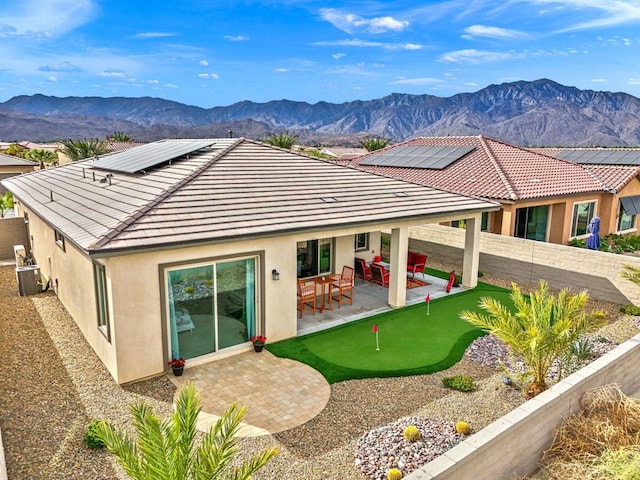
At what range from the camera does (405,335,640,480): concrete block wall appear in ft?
20.2

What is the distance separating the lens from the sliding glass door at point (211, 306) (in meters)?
10.5

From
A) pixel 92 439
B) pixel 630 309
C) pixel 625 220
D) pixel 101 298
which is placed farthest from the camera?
pixel 625 220

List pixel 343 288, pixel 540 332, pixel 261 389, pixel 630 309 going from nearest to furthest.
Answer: pixel 540 332 < pixel 261 389 < pixel 630 309 < pixel 343 288

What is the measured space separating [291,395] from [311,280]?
630 cm

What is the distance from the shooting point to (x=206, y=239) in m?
10.3

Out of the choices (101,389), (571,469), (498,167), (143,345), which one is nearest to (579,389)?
(571,469)

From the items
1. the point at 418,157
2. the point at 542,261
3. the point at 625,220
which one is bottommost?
the point at 542,261

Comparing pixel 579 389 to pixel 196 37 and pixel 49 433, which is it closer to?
pixel 49 433

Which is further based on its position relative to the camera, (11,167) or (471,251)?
(11,167)

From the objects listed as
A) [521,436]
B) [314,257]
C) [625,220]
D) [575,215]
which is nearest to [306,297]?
[314,257]

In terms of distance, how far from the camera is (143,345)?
1009 cm

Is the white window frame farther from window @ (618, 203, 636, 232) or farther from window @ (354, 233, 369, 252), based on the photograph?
window @ (354, 233, 369, 252)

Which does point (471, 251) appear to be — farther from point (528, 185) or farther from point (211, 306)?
point (211, 306)

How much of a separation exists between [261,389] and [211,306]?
233cm
